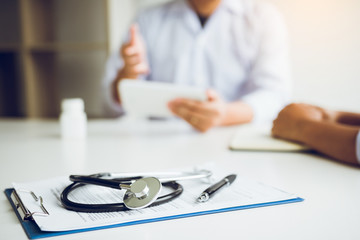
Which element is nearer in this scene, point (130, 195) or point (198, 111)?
point (130, 195)

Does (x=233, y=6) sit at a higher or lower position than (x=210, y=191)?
higher

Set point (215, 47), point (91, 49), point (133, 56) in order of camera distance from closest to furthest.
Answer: point (133, 56), point (215, 47), point (91, 49)

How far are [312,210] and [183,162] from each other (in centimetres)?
34

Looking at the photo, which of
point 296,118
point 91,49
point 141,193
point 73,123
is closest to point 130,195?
point 141,193

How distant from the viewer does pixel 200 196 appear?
497 mm

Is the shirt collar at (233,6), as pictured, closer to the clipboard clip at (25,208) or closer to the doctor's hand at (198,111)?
the doctor's hand at (198,111)

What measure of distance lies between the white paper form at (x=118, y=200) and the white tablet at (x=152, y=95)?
1.77ft

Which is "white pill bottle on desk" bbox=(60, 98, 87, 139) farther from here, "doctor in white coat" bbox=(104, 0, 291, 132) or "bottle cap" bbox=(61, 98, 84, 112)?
"doctor in white coat" bbox=(104, 0, 291, 132)

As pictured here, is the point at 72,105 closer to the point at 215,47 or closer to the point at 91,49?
the point at 215,47

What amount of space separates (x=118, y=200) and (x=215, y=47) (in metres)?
1.46

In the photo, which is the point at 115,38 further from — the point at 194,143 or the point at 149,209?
the point at 149,209

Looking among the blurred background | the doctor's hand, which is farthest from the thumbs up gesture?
the blurred background

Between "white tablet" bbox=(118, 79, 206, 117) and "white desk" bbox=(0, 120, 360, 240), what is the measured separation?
0.08 metres

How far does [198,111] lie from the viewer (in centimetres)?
113
